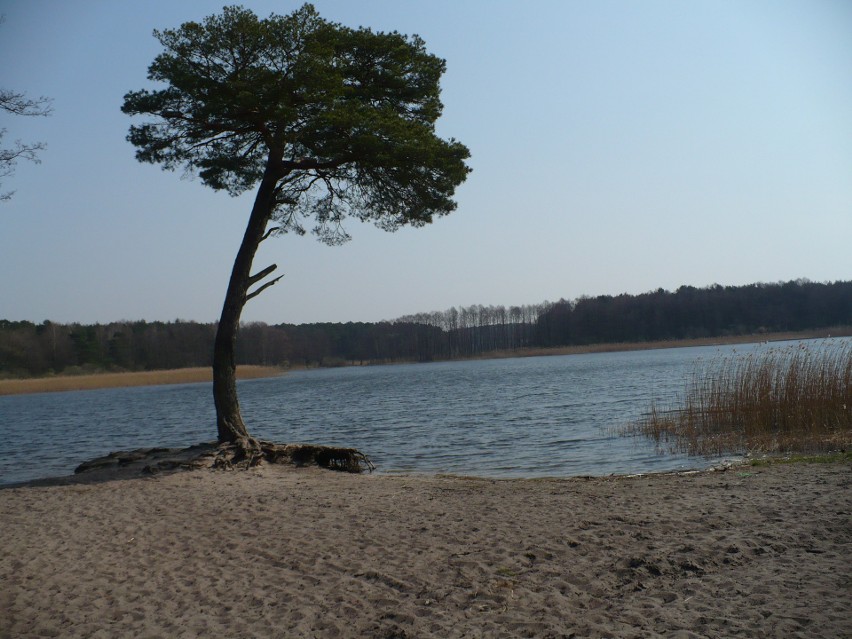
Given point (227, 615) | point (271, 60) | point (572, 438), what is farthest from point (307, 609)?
point (572, 438)

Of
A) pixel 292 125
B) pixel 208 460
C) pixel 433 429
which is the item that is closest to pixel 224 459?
pixel 208 460

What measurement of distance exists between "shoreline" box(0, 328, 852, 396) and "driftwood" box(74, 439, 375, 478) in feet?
118

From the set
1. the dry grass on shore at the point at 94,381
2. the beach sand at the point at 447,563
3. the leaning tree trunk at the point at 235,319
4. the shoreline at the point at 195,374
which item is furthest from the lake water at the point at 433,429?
the shoreline at the point at 195,374

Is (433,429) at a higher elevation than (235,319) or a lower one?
lower

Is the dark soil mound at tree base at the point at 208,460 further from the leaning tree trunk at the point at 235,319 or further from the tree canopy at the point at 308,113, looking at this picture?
the tree canopy at the point at 308,113

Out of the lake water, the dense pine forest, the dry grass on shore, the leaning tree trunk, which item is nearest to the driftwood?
the leaning tree trunk

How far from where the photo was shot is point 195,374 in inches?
2469

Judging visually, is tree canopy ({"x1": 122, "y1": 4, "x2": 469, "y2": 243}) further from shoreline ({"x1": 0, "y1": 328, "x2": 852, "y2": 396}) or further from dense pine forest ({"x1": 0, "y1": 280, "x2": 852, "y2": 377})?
dense pine forest ({"x1": 0, "y1": 280, "x2": 852, "y2": 377})

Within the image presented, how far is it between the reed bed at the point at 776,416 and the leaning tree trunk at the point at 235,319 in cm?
869

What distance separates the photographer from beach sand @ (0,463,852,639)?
15.0 ft

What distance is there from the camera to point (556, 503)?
8008 mm

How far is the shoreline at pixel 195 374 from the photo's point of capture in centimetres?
5719

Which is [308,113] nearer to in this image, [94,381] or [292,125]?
[292,125]

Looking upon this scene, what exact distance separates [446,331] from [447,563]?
107038 mm
